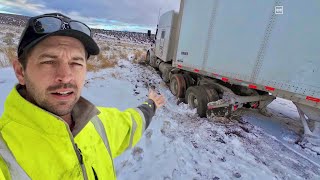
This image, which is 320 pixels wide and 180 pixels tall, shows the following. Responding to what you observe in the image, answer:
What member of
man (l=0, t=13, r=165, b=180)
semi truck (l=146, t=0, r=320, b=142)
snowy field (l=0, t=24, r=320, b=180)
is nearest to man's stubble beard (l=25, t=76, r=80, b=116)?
man (l=0, t=13, r=165, b=180)

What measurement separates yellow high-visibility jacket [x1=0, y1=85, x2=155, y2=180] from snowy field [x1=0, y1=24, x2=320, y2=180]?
88.2 inches

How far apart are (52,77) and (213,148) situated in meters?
3.95

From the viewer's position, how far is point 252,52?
513 centimetres

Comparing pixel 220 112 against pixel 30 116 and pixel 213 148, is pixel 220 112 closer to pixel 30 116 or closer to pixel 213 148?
pixel 213 148

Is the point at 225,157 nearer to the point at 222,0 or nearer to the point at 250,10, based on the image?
the point at 250,10

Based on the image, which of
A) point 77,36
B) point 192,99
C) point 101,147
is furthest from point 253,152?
point 77,36

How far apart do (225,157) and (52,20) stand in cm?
390

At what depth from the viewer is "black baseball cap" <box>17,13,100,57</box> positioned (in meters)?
1.32

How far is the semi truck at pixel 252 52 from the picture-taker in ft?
13.9

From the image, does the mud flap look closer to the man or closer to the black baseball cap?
the man

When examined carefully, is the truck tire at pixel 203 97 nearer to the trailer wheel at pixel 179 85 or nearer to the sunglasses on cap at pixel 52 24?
the trailer wheel at pixel 179 85

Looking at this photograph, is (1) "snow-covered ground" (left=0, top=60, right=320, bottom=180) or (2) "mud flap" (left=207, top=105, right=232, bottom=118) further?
(2) "mud flap" (left=207, top=105, right=232, bottom=118)

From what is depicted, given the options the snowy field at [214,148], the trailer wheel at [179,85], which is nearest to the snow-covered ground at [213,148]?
the snowy field at [214,148]

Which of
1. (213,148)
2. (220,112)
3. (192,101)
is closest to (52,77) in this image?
(213,148)
